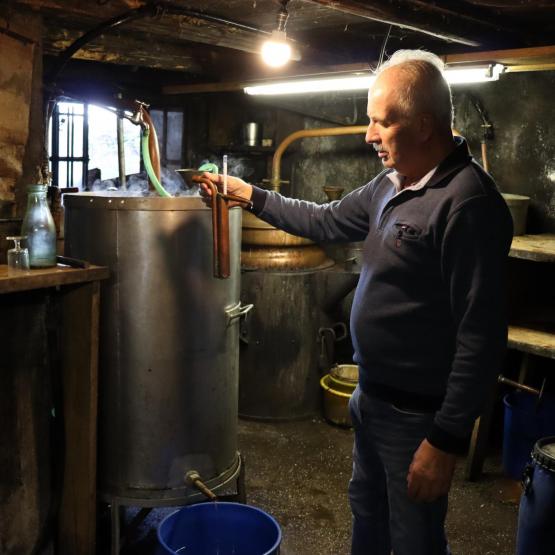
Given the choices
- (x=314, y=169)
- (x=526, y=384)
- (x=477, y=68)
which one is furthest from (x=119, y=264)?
(x=314, y=169)

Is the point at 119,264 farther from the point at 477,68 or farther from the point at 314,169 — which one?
the point at 314,169

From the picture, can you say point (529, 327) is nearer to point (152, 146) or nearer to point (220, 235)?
point (220, 235)

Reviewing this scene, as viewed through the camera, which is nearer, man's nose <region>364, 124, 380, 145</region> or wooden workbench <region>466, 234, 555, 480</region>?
man's nose <region>364, 124, 380, 145</region>

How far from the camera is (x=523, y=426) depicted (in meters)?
4.61

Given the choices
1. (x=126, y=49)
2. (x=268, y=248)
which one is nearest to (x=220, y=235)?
(x=126, y=49)

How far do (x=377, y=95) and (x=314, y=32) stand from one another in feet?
8.42

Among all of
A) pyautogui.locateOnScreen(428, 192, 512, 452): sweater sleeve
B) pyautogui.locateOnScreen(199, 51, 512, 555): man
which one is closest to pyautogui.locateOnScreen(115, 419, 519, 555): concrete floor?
pyautogui.locateOnScreen(199, 51, 512, 555): man

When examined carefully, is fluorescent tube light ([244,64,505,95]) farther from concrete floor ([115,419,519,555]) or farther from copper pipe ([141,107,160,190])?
concrete floor ([115,419,519,555])

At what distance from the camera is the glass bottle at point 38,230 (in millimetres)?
2809

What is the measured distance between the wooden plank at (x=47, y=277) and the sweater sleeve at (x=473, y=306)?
1594 millimetres

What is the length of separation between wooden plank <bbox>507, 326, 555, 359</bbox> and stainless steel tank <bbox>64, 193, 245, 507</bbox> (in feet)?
6.77

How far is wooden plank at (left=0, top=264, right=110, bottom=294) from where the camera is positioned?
2545mm

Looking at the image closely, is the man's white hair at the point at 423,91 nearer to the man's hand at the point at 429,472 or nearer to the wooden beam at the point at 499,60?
the man's hand at the point at 429,472

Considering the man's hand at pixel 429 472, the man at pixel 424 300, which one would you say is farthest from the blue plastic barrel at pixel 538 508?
the man's hand at pixel 429 472
